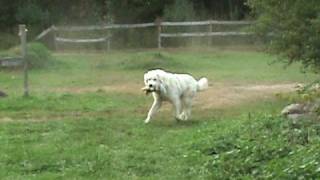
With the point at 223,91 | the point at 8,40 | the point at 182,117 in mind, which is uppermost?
the point at 182,117

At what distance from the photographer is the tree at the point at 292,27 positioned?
13.9m

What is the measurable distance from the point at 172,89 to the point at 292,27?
3267 millimetres

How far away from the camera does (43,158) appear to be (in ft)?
29.1

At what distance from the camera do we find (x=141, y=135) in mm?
10883

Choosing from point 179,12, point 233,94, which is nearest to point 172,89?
point 233,94

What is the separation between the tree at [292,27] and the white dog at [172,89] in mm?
2307

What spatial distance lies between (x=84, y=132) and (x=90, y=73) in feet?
39.6

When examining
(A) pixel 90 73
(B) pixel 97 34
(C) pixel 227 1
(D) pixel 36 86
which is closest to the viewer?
(D) pixel 36 86

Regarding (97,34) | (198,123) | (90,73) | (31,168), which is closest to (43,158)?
(31,168)

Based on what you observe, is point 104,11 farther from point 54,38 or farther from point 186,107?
point 186,107

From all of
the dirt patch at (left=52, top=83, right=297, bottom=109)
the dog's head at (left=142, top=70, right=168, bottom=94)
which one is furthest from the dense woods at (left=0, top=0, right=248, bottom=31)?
the dog's head at (left=142, top=70, right=168, bottom=94)

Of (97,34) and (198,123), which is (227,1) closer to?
(97,34)

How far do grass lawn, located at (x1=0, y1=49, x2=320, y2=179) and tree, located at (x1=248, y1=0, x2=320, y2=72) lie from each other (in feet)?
3.59

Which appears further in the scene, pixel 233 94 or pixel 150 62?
pixel 150 62
